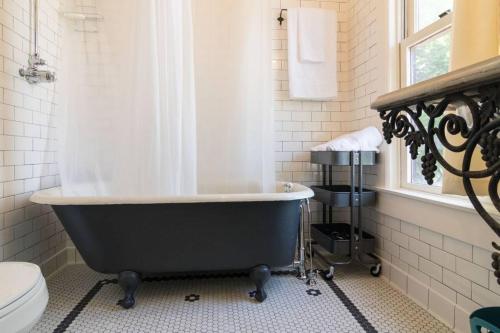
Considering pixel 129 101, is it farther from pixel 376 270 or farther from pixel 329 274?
pixel 376 270

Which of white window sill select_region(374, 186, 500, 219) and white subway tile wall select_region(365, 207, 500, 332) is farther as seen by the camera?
white subway tile wall select_region(365, 207, 500, 332)

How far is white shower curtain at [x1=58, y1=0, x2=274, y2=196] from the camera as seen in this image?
1.84 m

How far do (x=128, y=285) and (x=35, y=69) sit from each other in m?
1.50

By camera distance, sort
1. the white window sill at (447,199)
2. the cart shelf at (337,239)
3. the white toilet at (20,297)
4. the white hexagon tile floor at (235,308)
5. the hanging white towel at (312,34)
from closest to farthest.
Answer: the white toilet at (20,297), the white window sill at (447,199), the white hexagon tile floor at (235,308), the cart shelf at (337,239), the hanging white towel at (312,34)

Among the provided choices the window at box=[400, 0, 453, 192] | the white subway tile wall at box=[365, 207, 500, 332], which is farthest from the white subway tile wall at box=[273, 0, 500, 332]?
the window at box=[400, 0, 453, 192]

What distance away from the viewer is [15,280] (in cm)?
99

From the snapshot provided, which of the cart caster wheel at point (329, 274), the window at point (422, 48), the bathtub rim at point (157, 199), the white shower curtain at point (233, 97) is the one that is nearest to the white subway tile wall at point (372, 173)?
the window at point (422, 48)

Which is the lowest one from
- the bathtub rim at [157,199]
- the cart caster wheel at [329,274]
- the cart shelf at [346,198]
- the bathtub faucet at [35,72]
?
the cart caster wheel at [329,274]

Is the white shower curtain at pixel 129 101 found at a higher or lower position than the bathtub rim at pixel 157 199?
higher

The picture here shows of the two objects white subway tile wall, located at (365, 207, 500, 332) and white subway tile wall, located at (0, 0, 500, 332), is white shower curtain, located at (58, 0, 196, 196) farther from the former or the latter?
white subway tile wall, located at (365, 207, 500, 332)

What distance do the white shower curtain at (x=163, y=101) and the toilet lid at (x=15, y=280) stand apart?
83cm

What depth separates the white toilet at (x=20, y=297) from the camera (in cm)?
85

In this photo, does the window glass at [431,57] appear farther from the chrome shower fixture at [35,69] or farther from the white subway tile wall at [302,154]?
the chrome shower fixture at [35,69]

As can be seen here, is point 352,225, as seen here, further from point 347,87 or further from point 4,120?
point 4,120
